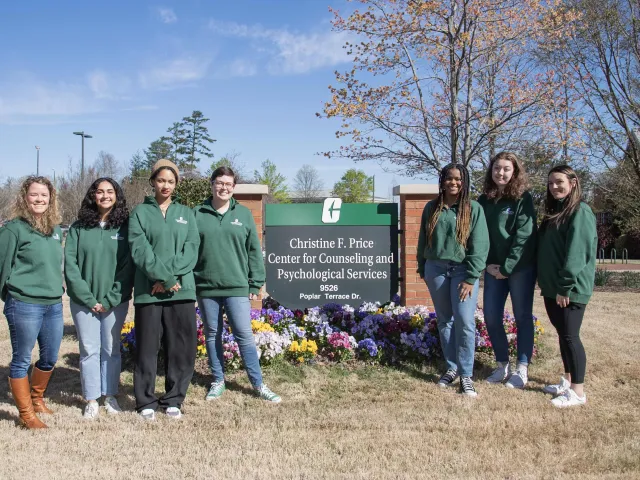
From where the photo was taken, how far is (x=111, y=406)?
165 inches

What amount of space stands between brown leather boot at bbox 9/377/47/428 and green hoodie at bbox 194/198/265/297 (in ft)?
4.42

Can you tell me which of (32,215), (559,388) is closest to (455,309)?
(559,388)

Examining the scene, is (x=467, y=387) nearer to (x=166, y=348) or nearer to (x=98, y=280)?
(x=166, y=348)

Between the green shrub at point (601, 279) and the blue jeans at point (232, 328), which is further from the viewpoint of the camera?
the green shrub at point (601, 279)

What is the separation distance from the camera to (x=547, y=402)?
173 inches

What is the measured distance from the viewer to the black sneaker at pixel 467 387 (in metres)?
4.52

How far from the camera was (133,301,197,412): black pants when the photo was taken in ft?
13.2

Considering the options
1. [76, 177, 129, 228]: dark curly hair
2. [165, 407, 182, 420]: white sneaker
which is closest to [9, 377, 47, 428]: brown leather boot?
[165, 407, 182, 420]: white sneaker

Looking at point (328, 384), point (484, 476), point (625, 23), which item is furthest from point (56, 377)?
point (625, 23)

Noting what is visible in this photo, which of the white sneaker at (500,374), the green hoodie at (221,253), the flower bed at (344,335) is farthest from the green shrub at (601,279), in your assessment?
the green hoodie at (221,253)

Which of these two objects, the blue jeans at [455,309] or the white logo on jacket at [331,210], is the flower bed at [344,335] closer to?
the blue jeans at [455,309]

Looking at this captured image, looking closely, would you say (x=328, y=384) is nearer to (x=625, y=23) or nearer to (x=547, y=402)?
(x=547, y=402)

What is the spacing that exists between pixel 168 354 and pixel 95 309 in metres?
0.61

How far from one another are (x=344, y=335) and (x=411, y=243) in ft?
4.42
